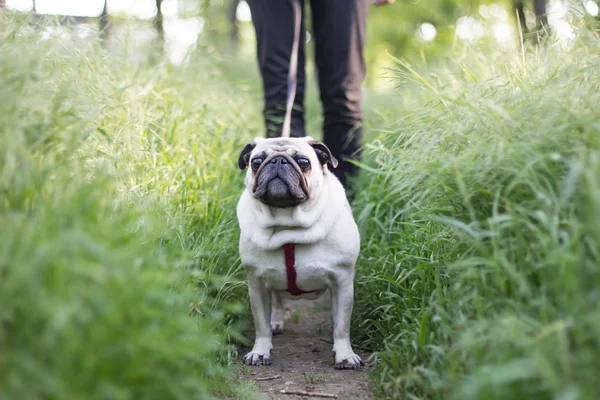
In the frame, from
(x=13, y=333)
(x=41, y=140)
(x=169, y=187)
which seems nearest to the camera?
(x=13, y=333)

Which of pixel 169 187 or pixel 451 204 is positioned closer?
pixel 451 204

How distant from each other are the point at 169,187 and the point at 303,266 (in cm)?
95

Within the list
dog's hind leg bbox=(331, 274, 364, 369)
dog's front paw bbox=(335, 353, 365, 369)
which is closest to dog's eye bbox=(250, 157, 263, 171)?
dog's hind leg bbox=(331, 274, 364, 369)

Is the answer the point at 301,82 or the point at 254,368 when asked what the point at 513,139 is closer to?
the point at 254,368

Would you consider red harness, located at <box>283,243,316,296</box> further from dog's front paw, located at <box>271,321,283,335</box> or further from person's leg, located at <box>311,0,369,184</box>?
person's leg, located at <box>311,0,369,184</box>

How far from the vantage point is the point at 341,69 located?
12.2ft

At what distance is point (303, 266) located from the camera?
2.78 m

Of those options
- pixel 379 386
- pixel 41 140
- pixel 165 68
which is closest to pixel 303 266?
pixel 379 386

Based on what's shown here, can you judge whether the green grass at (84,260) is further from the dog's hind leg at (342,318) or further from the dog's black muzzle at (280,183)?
the dog's hind leg at (342,318)

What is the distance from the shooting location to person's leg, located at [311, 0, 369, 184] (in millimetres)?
3633

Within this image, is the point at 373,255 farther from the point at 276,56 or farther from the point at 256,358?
the point at 276,56

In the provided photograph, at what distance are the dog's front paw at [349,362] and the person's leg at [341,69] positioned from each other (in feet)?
4.50

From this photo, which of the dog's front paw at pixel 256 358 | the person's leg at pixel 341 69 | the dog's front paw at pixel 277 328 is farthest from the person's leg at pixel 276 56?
the dog's front paw at pixel 256 358

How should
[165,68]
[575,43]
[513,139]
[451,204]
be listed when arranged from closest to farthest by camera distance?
[513,139] < [451,204] < [575,43] < [165,68]
